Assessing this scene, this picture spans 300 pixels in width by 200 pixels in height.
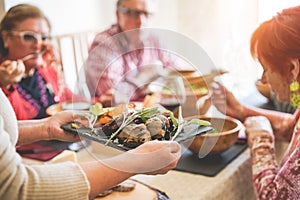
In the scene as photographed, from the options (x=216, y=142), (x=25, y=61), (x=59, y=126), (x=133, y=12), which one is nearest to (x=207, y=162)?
(x=216, y=142)

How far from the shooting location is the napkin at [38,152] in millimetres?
1294

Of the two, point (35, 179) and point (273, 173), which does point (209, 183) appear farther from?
point (35, 179)

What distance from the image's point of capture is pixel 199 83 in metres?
1.34

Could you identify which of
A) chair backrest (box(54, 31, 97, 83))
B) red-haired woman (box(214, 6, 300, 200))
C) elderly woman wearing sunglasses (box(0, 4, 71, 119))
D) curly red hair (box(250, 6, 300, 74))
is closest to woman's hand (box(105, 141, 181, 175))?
red-haired woman (box(214, 6, 300, 200))

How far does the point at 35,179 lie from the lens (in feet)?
2.06

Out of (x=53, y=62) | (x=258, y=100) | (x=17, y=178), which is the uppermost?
(x=17, y=178)

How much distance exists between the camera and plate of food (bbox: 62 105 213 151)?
0.70m

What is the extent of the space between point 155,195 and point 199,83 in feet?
1.62

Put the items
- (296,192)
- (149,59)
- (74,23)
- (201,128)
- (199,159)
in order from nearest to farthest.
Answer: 1. (201,128)
2. (296,192)
3. (199,159)
4. (149,59)
5. (74,23)

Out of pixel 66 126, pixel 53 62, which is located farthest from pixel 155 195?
pixel 53 62

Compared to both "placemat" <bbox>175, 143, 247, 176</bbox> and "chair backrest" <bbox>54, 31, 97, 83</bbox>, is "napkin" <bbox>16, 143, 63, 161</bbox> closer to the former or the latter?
"placemat" <bbox>175, 143, 247, 176</bbox>

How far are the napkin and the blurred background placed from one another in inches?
59.0

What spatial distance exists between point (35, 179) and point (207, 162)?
70cm

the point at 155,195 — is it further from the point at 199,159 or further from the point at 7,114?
the point at 7,114
